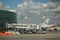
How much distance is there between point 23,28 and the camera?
752 centimetres

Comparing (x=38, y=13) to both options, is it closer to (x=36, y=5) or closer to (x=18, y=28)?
(x=36, y=5)

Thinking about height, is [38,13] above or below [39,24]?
above

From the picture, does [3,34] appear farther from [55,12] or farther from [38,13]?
[55,12]

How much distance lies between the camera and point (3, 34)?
7.57 m

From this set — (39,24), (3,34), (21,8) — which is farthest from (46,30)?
(3,34)

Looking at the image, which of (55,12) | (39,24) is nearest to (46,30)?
(39,24)

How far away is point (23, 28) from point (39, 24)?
0.75 metres

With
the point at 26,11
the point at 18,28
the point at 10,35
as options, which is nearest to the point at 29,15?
the point at 26,11

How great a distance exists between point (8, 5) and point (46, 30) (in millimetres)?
1931

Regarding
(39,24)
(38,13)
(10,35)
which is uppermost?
(38,13)

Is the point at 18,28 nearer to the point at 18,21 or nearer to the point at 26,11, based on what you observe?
the point at 18,21

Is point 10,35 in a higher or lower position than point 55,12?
lower

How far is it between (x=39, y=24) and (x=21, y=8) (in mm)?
1035

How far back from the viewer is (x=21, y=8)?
24.4 feet
